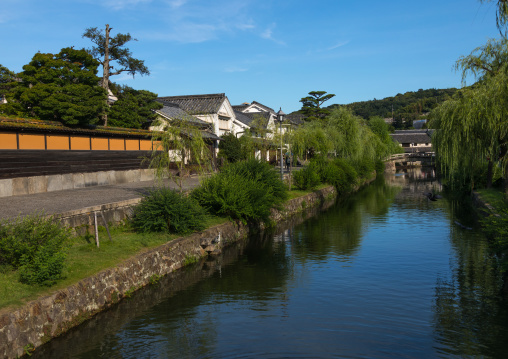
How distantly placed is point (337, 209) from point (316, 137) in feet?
30.3

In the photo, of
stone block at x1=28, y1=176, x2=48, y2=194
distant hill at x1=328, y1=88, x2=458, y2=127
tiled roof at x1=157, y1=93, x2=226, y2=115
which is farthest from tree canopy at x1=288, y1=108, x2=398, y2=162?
distant hill at x1=328, y1=88, x2=458, y2=127

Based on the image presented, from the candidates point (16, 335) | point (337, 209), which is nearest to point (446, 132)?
point (337, 209)

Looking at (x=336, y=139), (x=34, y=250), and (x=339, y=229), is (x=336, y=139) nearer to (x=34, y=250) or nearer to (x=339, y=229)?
(x=339, y=229)

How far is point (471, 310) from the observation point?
9.41 metres

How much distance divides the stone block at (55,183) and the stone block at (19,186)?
138cm

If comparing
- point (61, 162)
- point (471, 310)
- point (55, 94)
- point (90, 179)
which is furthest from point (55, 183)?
point (471, 310)

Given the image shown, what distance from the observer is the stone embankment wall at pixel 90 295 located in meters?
7.12

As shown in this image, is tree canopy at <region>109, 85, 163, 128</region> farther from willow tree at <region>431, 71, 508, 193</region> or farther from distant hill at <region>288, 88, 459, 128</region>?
distant hill at <region>288, 88, 459, 128</region>

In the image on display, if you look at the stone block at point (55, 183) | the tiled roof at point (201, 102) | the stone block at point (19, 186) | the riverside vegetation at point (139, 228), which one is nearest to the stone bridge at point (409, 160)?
the tiled roof at point (201, 102)

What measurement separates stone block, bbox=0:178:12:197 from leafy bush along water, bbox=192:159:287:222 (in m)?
7.64

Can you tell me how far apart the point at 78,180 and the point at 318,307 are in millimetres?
15769

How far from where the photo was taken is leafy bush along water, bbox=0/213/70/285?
8281 millimetres

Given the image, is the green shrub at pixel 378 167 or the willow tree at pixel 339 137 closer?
the willow tree at pixel 339 137

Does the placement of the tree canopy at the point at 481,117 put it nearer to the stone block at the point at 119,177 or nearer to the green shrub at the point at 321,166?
the green shrub at the point at 321,166
